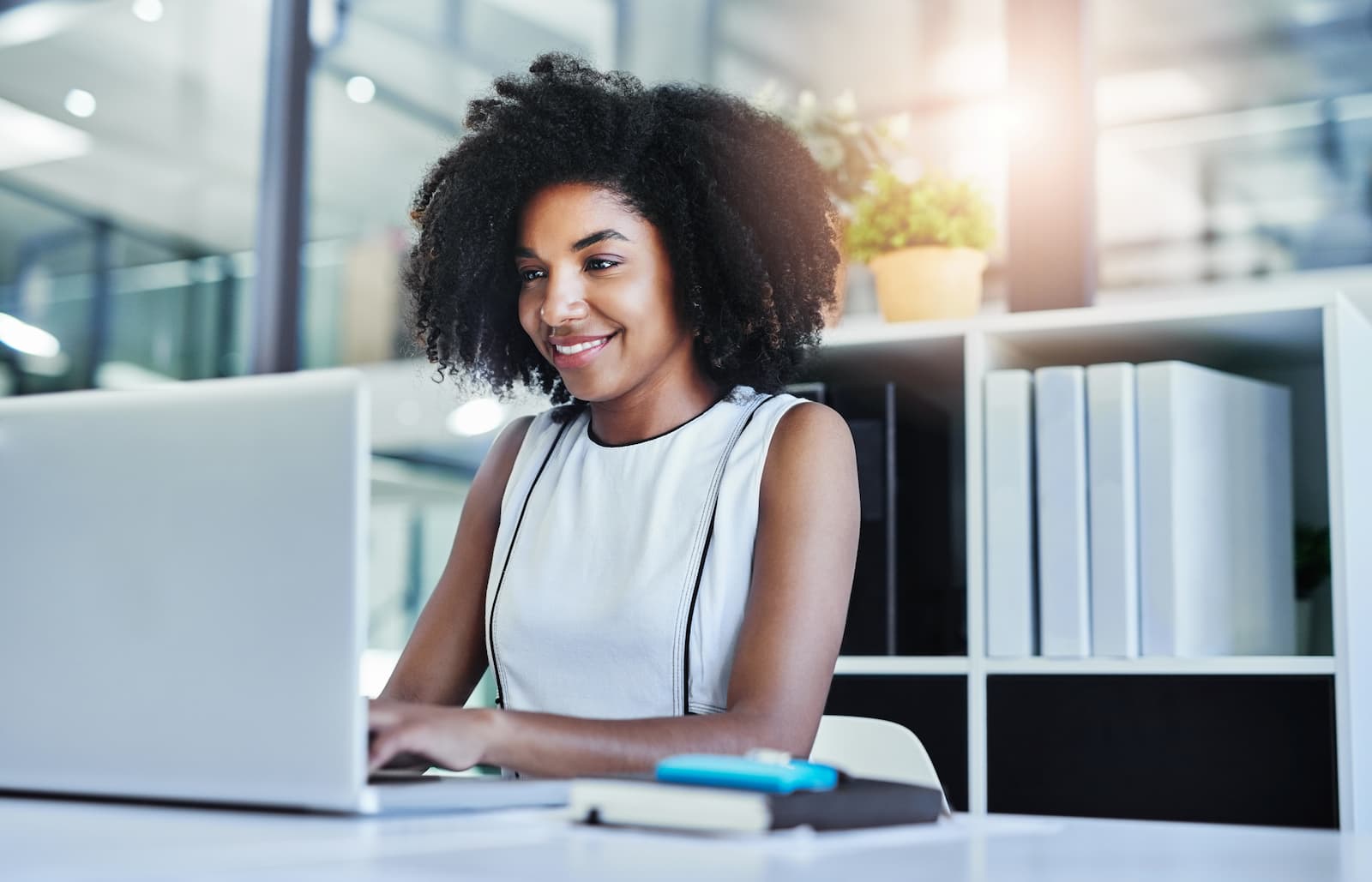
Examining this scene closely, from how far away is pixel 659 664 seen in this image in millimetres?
1495

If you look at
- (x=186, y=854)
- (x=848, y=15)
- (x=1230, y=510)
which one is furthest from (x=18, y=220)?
(x=186, y=854)

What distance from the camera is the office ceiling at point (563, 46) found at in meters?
4.52

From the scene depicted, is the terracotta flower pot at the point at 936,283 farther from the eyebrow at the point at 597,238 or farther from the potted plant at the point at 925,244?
the eyebrow at the point at 597,238

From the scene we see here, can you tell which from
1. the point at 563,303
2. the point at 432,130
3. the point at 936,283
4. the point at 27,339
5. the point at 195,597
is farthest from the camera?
the point at 432,130

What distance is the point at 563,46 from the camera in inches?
173

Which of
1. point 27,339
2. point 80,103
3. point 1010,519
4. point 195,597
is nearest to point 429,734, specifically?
point 195,597

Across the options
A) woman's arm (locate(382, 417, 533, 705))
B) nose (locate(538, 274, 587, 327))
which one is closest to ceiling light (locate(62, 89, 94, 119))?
woman's arm (locate(382, 417, 533, 705))

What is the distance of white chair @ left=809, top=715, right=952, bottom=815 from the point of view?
1.37 metres

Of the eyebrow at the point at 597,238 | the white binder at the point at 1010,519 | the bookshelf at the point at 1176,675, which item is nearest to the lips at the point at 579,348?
the eyebrow at the point at 597,238

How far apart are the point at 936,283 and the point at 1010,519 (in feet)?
1.37

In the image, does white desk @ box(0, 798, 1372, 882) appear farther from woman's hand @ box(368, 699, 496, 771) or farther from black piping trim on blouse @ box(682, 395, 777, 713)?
black piping trim on blouse @ box(682, 395, 777, 713)

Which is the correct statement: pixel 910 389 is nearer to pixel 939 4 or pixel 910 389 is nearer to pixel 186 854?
pixel 186 854

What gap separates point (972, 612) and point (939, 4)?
11.7 feet

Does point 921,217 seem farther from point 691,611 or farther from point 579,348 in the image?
point 691,611
